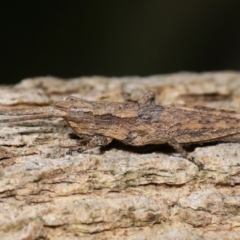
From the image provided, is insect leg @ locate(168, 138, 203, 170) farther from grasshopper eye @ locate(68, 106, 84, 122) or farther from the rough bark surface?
grasshopper eye @ locate(68, 106, 84, 122)

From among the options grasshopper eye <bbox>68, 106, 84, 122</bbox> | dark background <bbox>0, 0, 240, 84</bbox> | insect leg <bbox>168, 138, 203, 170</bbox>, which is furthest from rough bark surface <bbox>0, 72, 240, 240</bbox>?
dark background <bbox>0, 0, 240, 84</bbox>

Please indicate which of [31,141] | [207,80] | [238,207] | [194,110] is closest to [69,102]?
[31,141]

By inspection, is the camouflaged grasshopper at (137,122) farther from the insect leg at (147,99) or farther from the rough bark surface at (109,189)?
the insect leg at (147,99)

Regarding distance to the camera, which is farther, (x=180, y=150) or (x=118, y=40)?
(x=118, y=40)

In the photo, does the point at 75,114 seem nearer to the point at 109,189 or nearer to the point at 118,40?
the point at 109,189

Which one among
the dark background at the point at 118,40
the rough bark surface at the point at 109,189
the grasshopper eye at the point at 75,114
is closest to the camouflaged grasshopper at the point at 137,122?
the grasshopper eye at the point at 75,114

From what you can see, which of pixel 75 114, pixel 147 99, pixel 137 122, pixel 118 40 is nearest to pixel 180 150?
pixel 137 122
